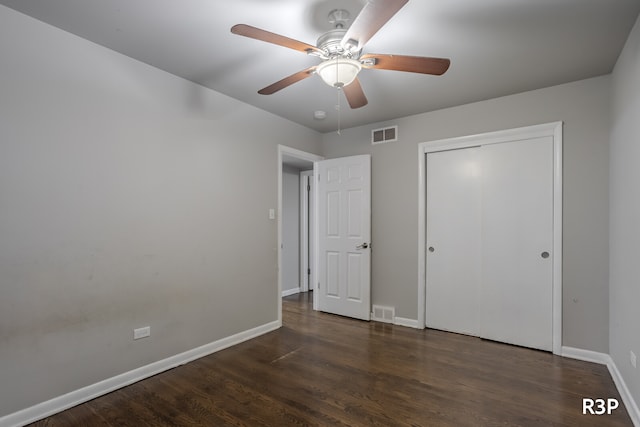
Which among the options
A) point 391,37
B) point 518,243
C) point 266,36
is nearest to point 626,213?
point 518,243

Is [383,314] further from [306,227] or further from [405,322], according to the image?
[306,227]

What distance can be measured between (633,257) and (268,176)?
3.19 meters

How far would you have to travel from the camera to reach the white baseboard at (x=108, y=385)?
2004mm

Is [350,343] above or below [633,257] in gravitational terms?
below

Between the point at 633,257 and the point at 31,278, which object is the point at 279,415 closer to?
the point at 31,278

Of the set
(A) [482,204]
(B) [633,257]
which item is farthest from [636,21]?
(A) [482,204]

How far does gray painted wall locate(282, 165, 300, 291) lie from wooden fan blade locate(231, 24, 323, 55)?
151 inches

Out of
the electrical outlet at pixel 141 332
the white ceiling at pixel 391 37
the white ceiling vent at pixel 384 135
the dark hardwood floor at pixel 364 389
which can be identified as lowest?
the dark hardwood floor at pixel 364 389

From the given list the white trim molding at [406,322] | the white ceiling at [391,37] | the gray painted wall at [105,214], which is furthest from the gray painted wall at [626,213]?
the gray painted wall at [105,214]

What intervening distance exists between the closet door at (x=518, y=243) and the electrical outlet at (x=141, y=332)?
3.22 m

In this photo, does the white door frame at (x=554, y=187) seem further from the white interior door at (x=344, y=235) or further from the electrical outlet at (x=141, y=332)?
the electrical outlet at (x=141, y=332)

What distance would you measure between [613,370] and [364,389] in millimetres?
2014

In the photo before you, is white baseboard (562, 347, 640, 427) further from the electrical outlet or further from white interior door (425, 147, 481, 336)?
the electrical outlet

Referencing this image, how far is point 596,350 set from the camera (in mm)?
2861
